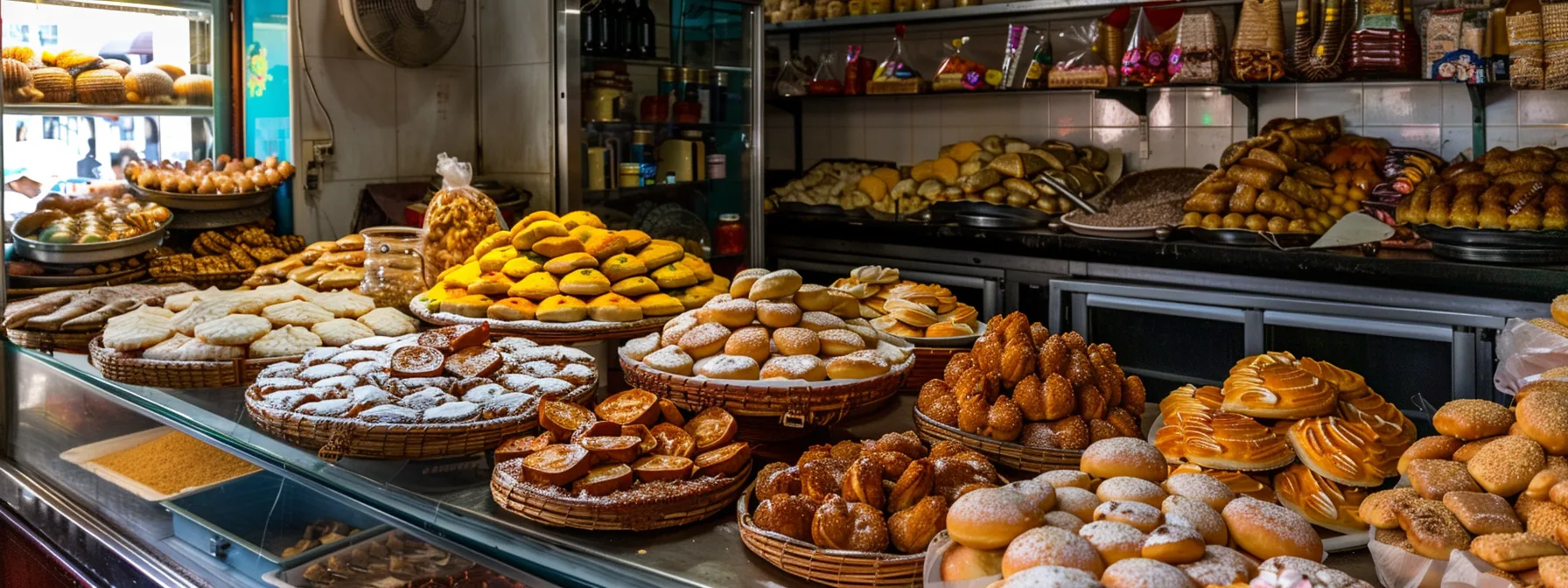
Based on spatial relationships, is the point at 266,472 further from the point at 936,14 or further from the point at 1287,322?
the point at 936,14

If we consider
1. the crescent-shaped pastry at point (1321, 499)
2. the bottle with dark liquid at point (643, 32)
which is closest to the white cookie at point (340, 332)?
the crescent-shaped pastry at point (1321, 499)

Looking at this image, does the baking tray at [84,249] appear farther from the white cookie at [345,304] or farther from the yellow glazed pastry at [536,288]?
the yellow glazed pastry at [536,288]

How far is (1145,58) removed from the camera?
15.1 ft

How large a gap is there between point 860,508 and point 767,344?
662 mm

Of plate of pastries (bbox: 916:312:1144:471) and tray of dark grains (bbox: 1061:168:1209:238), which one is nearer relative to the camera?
plate of pastries (bbox: 916:312:1144:471)

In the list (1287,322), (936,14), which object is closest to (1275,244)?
(1287,322)

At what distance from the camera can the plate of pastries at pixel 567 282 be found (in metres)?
2.51

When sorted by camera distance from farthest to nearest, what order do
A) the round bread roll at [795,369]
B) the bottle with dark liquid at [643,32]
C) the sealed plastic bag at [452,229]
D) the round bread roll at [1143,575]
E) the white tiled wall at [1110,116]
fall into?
the bottle with dark liquid at [643,32], the white tiled wall at [1110,116], the sealed plastic bag at [452,229], the round bread roll at [795,369], the round bread roll at [1143,575]

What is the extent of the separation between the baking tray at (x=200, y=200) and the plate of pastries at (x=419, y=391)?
1969 mm

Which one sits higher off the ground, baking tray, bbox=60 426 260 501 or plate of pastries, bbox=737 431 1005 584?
plate of pastries, bbox=737 431 1005 584

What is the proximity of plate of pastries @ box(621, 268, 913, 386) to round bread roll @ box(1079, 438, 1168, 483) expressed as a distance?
0.53 metres

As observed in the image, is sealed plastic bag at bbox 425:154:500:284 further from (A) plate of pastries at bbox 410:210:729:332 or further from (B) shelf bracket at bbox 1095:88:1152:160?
(B) shelf bracket at bbox 1095:88:1152:160

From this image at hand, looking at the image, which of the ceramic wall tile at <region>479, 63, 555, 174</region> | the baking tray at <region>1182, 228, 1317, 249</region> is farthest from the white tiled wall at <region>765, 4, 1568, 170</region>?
the ceramic wall tile at <region>479, 63, 555, 174</region>

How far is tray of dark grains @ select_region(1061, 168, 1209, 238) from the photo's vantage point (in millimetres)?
4332
